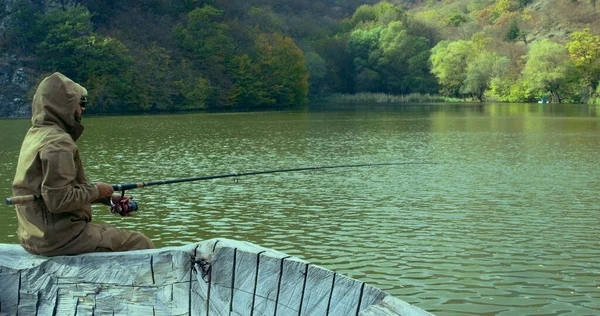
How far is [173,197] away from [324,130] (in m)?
18.8

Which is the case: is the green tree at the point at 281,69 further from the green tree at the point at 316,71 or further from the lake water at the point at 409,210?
the lake water at the point at 409,210

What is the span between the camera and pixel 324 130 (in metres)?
32.6

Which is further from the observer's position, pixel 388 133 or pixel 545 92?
pixel 545 92

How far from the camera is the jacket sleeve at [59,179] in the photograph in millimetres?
4414

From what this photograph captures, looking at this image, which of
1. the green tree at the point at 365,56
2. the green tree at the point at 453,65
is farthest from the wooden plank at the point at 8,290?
the green tree at the point at 365,56

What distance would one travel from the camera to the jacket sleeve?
14.5 feet

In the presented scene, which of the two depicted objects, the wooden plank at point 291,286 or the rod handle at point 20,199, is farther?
the rod handle at point 20,199

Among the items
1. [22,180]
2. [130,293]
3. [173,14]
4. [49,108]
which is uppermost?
[173,14]

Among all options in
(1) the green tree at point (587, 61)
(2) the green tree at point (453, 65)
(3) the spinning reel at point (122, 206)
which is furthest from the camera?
(2) the green tree at point (453, 65)

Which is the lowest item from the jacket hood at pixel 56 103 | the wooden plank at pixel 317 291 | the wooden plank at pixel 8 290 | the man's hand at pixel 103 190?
the wooden plank at pixel 8 290

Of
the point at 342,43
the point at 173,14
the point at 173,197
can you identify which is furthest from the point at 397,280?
the point at 342,43

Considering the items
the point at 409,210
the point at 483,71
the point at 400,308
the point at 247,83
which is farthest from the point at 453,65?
the point at 400,308

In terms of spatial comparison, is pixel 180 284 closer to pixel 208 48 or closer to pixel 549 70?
pixel 208 48

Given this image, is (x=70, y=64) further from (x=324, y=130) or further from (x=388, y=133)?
(x=388, y=133)
